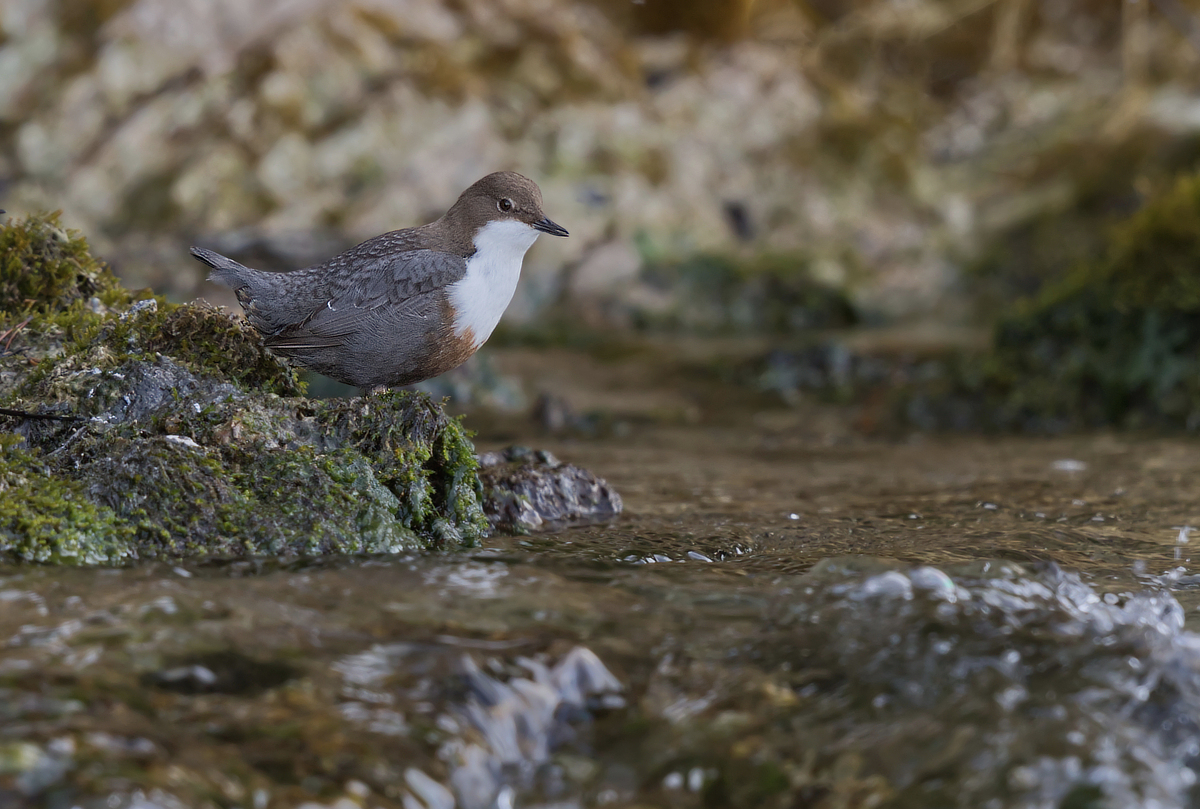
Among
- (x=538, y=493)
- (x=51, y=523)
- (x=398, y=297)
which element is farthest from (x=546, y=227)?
(x=51, y=523)

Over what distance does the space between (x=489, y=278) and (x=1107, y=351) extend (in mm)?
5123

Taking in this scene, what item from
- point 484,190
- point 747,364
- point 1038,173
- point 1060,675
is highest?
Result: point 1038,173

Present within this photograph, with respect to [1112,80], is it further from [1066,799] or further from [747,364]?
[1066,799]

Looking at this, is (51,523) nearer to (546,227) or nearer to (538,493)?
(538,493)

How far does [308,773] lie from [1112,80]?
1481 centimetres

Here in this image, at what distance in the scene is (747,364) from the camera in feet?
30.4

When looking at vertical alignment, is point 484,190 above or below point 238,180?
below

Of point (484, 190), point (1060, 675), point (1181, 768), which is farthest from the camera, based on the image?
point (484, 190)

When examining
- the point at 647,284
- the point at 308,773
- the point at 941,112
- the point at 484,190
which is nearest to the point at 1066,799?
the point at 308,773

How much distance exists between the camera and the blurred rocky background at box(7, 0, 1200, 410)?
11.1 meters

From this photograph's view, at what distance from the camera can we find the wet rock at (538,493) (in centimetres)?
397

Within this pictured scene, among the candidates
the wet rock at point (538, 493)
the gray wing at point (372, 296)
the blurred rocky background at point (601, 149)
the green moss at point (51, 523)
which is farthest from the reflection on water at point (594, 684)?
the blurred rocky background at point (601, 149)

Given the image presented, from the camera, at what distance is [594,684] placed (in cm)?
251

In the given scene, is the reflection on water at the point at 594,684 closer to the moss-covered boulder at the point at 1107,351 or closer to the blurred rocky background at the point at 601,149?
the moss-covered boulder at the point at 1107,351
